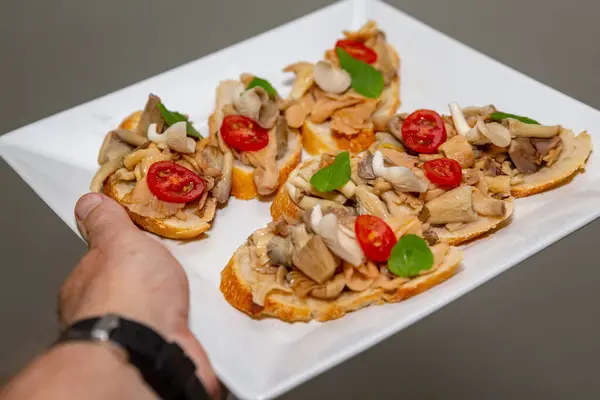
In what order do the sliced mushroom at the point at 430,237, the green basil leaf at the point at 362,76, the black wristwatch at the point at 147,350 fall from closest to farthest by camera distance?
the black wristwatch at the point at 147,350, the sliced mushroom at the point at 430,237, the green basil leaf at the point at 362,76

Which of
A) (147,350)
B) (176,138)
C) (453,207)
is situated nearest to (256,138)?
(176,138)

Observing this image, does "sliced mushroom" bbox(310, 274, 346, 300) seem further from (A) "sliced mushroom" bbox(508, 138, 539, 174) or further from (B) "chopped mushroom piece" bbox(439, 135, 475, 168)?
(A) "sliced mushroom" bbox(508, 138, 539, 174)

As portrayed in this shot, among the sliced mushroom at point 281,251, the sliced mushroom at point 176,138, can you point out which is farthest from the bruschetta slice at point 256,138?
the sliced mushroom at point 281,251

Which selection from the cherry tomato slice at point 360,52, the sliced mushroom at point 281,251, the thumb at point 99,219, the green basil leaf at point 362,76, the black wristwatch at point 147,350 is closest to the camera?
the black wristwatch at point 147,350

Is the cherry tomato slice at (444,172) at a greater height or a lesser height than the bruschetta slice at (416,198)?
greater

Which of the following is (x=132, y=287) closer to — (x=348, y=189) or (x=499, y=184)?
(x=348, y=189)

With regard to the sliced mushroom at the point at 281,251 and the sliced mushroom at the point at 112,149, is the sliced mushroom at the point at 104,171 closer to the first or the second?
the sliced mushroom at the point at 112,149
